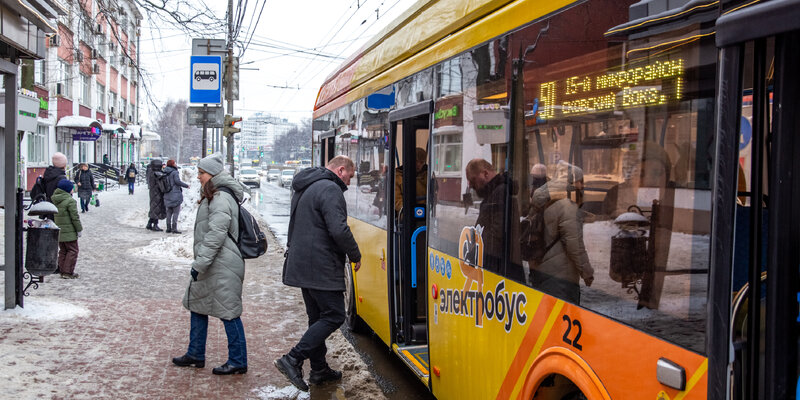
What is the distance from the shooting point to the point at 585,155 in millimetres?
2936

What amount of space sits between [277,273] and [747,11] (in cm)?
1048

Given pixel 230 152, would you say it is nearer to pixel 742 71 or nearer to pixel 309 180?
pixel 309 180

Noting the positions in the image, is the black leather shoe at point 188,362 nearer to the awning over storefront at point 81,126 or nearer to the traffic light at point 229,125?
the traffic light at point 229,125

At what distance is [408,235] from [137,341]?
3.13 metres

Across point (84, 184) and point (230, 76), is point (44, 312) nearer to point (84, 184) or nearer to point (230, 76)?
point (230, 76)

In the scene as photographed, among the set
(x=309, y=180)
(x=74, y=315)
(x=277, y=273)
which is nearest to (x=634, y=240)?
(x=309, y=180)

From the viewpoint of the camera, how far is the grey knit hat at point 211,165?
5777mm

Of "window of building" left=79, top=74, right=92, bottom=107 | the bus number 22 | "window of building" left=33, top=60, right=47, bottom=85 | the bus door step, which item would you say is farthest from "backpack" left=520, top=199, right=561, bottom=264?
"window of building" left=79, top=74, right=92, bottom=107

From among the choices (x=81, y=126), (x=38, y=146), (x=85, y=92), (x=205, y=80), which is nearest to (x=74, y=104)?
(x=85, y=92)

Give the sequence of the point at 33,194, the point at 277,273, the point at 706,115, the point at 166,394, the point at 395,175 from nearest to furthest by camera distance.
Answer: the point at 706,115
the point at 166,394
the point at 395,175
the point at 277,273
the point at 33,194

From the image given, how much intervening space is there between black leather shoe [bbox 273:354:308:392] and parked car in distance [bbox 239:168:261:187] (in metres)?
44.7

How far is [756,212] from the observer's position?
6.68ft

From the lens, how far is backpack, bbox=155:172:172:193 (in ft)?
55.1

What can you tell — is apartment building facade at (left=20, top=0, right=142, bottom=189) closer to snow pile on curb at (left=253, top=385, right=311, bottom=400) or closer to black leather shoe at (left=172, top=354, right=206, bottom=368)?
black leather shoe at (left=172, top=354, right=206, bottom=368)
